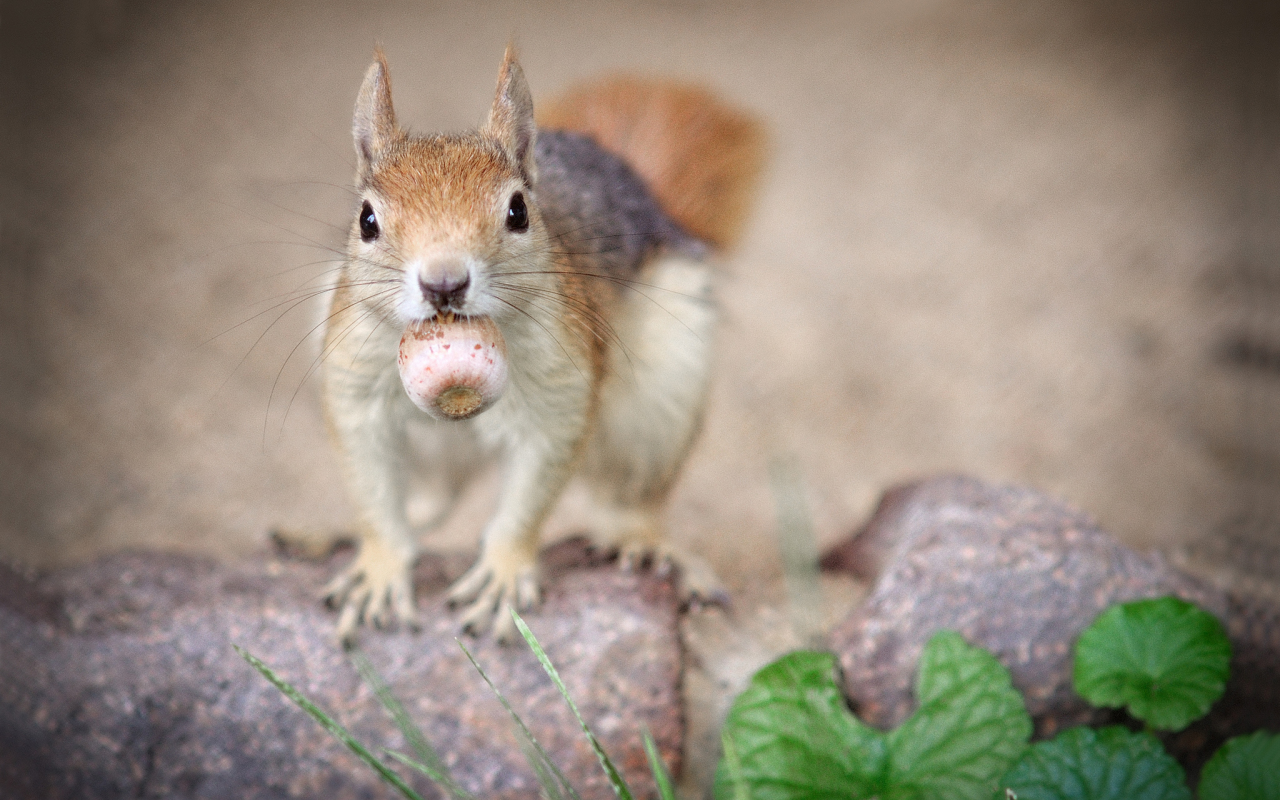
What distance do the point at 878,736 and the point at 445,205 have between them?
4.03 feet

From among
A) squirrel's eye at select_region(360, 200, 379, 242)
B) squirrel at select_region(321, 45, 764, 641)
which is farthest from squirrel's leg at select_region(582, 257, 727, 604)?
squirrel's eye at select_region(360, 200, 379, 242)

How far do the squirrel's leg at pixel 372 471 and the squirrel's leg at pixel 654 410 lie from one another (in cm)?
57

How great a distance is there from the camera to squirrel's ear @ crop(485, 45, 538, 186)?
181cm

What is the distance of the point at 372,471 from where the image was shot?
2.25 metres

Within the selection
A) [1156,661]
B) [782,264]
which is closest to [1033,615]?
[1156,661]

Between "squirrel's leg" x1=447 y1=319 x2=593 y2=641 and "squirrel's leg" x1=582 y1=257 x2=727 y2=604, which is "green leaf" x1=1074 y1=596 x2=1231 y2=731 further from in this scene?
"squirrel's leg" x1=447 y1=319 x2=593 y2=641

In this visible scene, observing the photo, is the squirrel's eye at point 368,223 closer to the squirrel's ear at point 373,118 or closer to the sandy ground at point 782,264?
the squirrel's ear at point 373,118

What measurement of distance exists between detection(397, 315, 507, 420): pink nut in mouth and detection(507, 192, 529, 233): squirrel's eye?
222mm

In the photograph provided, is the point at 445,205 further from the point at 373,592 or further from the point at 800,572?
the point at 800,572

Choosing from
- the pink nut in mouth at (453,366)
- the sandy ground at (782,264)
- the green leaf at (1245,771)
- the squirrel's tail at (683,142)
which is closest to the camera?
the pink nut in mouth at (453,366)

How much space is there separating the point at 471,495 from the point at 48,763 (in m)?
2.16

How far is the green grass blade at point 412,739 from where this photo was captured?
1.59m

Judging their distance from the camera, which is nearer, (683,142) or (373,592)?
(373,592)

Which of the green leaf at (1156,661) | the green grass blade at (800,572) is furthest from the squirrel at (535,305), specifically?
the green leaf at (1156,661)
